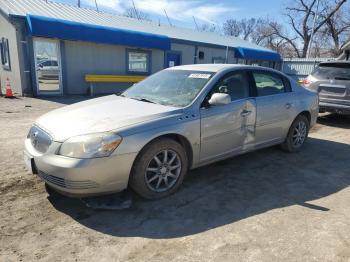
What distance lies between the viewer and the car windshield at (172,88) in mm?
4160

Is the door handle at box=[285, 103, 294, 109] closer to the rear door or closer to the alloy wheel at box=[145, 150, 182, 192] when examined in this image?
the rear door

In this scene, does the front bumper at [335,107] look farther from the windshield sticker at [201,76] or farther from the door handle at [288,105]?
the windshield sticker at [201,76]

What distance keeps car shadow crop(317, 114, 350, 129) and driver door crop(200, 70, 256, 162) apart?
4944 millimetres

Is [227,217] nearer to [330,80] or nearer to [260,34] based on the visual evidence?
[330,80]

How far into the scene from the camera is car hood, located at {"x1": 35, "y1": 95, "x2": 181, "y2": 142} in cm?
335

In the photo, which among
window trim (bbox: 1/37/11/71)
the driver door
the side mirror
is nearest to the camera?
the side mirror

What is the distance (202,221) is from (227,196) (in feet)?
2.39

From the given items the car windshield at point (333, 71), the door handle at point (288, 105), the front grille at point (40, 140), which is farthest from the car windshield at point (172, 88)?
the car windshield at point (333, 71)

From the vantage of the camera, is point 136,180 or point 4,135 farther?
point 4,135

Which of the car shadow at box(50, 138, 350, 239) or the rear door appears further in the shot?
the rear door

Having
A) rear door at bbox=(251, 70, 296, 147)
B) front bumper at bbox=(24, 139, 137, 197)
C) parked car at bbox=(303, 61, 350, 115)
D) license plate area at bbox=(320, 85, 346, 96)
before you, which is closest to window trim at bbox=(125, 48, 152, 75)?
parked car at bbox=(303, 61, 350, 115)

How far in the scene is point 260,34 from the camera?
54.7m

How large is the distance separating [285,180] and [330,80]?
5.01 m

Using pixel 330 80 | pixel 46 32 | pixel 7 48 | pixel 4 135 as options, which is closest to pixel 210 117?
pixel 4 135
